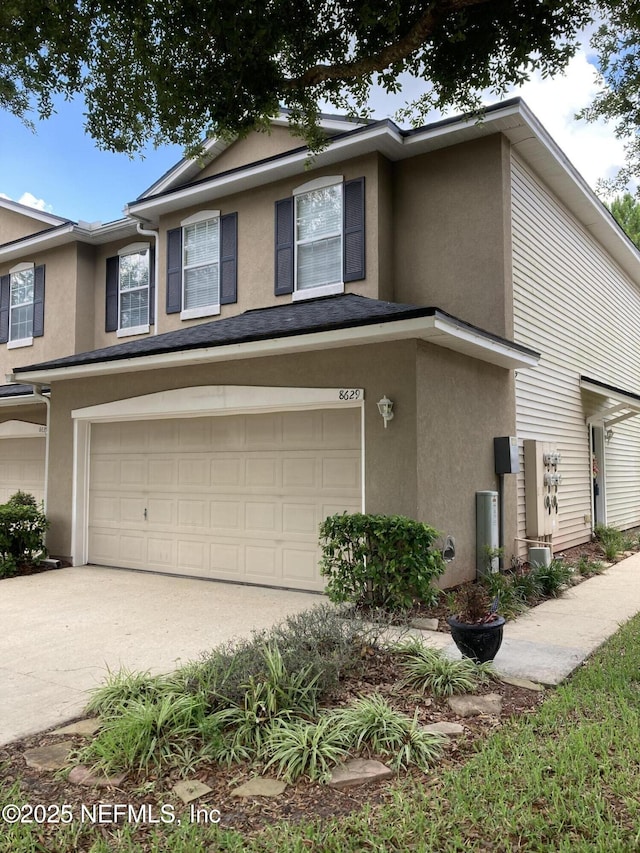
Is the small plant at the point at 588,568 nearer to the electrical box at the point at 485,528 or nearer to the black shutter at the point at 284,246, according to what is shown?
the electrical box at the point at 485,528

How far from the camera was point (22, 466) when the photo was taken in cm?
1342

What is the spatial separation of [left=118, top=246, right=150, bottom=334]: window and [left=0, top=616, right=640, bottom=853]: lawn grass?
11.0m

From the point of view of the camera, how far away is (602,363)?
1476cm

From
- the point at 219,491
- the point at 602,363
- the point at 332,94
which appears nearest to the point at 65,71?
the point at 332,94

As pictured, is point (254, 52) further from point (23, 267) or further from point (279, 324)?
point (23, 267)

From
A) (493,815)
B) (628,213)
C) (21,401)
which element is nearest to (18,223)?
(21,401)

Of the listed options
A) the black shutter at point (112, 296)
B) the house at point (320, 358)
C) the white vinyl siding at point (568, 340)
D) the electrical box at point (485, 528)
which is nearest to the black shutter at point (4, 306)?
the house at point (320, 358)

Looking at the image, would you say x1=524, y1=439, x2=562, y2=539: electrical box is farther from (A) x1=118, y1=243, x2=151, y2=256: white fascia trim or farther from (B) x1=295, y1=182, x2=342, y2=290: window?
(A) x1=118, y1=243, x2=151, y2=256: white fascia trim

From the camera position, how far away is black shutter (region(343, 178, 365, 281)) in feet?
33.1

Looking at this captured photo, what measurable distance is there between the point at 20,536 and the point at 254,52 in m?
7.77

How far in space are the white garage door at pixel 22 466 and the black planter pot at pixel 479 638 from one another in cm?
1025

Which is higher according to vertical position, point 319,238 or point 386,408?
point 319,238

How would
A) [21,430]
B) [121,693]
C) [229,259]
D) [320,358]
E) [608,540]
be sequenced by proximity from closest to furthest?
[121,693], [320,358], [229,259], [608,540], [21,430]

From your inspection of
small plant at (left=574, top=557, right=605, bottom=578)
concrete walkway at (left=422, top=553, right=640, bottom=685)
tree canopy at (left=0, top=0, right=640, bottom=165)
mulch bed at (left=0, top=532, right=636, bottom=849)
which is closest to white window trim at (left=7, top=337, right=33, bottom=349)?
Result: tree canopy at (left=0, top=0, right=640, bottom=165)
